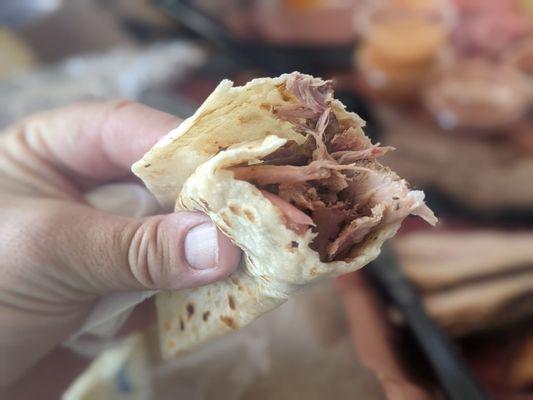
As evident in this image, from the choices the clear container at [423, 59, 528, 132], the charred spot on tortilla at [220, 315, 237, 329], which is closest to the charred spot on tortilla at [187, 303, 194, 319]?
the charred spot on tortilla at [220, 315, 237, 329]

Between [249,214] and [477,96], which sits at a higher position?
[249,214]

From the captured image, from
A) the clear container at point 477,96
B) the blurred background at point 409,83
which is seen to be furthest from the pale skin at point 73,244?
the clear container at point 477,96

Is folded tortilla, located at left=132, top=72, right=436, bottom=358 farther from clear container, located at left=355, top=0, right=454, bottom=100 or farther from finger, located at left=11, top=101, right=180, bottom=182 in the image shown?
clear container, located at left=355, top=0, right=454, bottom=100

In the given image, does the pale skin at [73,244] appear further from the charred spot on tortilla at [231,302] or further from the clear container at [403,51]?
the clear container at [403,51]

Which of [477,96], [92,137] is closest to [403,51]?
A: [477,96]

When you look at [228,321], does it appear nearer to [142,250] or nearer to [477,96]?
[142,250]

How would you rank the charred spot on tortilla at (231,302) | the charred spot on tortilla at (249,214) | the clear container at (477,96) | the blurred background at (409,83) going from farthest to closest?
the clear container at (477,96), the blurred background at (409,83), the charred spot on tortilla at (231,302), the charred spot on tortilla at (249,214)
